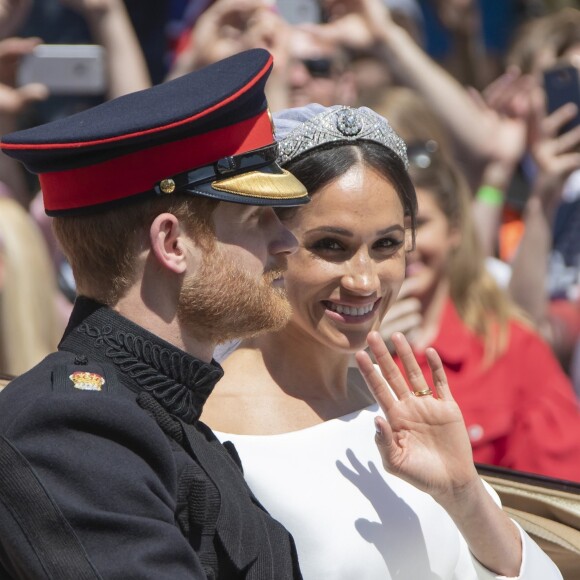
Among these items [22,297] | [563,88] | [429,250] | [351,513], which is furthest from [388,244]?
[563,88]

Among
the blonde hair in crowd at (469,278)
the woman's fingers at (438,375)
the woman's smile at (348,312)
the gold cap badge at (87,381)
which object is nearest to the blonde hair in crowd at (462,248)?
the blonde hair in crowd at (469,278)

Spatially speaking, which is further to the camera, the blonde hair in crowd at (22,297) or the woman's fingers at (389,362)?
the blonde hair in crowd at (22,297)

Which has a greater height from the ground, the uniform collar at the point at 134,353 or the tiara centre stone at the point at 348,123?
the tiara centre stone at the point at 348,123

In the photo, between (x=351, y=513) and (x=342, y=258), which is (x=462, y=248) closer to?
(x=342, y=258)

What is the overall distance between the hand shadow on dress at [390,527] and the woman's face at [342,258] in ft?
0.80

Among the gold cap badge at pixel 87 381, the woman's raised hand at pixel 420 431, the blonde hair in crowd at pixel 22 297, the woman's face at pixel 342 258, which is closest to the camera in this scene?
the gold cap badge at pixel 87 381

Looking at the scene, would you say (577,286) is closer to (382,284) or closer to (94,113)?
(382,284)

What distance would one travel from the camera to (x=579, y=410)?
3.55 metres

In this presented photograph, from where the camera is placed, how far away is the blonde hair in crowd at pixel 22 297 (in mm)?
3451

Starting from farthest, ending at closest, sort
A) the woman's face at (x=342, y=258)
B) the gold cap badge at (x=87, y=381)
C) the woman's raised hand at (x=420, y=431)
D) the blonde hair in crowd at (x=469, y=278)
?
the blonde hair in crowd at (x=469, y=278) < the woman's face at (x=342, y=258) < the woman's raised hand at (x=420, y=431) < the gold cap badge at (x=87, y=381)

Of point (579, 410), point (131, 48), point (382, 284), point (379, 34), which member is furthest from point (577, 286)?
point (382, 284)

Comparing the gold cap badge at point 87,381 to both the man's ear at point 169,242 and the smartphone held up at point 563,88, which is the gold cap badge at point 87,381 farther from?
the smartphone held up at point 563,88

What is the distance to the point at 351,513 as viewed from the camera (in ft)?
6.68

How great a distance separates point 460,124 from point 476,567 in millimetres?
2743
